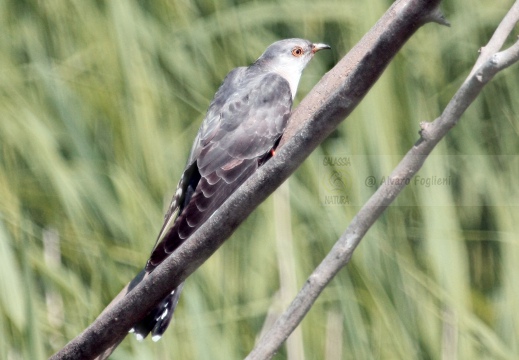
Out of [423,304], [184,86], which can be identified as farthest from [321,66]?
[423,304]

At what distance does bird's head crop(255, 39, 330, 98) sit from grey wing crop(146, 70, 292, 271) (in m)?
0.14

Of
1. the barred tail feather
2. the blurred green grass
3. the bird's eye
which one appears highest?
the bird's eye

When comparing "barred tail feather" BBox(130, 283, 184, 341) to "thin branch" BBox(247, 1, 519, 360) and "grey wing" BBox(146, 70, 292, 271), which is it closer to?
"grey wing" BBox(146, 70, 292, 271)

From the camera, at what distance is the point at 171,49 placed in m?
4.23

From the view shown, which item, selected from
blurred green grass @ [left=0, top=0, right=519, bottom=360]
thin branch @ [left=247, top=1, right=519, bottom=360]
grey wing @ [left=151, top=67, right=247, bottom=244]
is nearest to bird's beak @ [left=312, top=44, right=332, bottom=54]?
blurred green grass @ [left=0, top=0, right=519, bottom=360]

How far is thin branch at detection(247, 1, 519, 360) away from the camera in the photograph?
1.89m

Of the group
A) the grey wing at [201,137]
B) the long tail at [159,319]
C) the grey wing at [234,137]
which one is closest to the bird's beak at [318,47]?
the grey wing at [234,137]

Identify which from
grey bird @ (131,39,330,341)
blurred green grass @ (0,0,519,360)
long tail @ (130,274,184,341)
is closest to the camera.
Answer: long tail @ (130,274,184,341)

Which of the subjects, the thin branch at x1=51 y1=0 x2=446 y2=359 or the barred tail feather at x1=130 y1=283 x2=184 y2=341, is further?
the barred tail feather at x1=130 y1=283 x2=184 y2=341

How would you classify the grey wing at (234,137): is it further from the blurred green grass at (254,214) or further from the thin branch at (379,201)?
the thin branch at (379,201)

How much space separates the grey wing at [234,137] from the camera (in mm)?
3375

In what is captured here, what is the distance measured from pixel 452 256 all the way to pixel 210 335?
3.74 ft

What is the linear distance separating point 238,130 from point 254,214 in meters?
0.45

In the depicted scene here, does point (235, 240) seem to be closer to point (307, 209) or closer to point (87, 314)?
point (307, 209)
